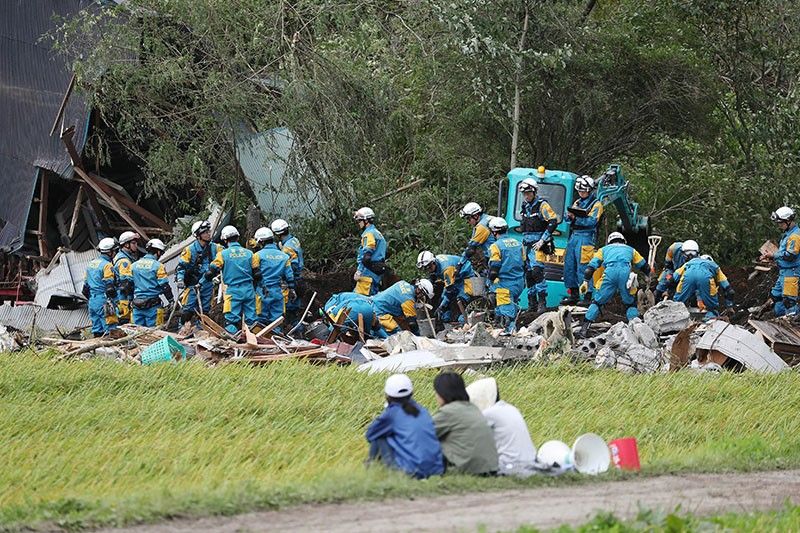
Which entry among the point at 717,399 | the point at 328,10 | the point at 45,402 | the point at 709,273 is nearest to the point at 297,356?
the point at 45,402

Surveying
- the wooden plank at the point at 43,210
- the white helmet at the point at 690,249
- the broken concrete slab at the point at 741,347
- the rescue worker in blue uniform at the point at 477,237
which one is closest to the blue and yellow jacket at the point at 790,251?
the white helmet at the point at 690,249

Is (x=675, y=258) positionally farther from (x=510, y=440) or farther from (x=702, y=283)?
(x=510, y=440)

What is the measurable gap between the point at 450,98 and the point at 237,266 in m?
7.74

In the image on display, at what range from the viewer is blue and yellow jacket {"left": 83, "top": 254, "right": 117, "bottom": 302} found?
21375 mm

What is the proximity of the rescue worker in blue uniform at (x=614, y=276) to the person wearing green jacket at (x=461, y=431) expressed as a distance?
9360 mm

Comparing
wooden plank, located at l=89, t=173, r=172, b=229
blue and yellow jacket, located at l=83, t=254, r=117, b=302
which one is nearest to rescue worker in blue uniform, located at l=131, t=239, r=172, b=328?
blue and yellow jacket, located at l=83, t=254, r=117, b=302

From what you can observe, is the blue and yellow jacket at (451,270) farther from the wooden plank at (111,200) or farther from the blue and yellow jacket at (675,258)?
the wooden plank at (111,200)

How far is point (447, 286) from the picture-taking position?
21.3m

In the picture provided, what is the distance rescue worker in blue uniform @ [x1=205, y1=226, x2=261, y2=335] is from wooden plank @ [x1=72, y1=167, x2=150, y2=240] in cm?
618

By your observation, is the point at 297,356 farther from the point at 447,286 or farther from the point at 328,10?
the point at 328,10

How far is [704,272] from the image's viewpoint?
20.2 m

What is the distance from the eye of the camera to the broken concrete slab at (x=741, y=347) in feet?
57.2

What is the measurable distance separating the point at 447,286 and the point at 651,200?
7.97m

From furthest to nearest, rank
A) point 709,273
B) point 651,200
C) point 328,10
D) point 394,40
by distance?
point 651,200 → point 394,40 → point 328,10 → point 709,273
